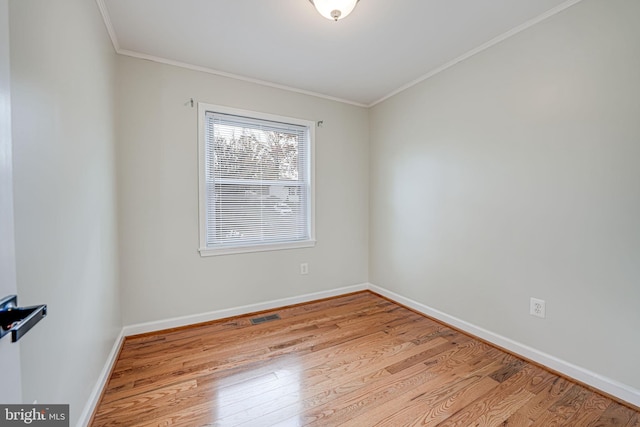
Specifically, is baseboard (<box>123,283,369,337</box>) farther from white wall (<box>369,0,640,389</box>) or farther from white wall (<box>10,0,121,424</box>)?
white wall (<box>369,0,640,389</box>)

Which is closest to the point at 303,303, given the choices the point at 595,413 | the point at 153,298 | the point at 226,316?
the point at 226,316

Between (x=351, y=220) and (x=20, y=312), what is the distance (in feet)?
10.2

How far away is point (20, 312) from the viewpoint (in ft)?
1.92

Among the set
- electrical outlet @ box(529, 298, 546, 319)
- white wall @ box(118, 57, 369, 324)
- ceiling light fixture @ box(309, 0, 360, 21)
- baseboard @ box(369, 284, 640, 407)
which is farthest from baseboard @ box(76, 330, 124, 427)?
electrical outlet @ box(529, 298, 546, 319)

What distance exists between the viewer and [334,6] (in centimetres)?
162

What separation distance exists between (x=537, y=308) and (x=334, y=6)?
251 cm

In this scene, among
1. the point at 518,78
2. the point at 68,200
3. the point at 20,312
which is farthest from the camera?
the point at 518,78

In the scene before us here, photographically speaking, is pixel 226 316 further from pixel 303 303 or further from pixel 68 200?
pixel 68 200

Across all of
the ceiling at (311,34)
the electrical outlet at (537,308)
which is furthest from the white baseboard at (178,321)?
the ceiling at (311,34)

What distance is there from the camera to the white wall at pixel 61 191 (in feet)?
2.96

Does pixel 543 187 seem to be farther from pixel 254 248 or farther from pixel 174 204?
pixel 174 204

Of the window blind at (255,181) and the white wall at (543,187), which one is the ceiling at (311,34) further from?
the window blind at (255,181)

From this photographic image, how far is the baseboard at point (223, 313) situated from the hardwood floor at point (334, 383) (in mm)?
74

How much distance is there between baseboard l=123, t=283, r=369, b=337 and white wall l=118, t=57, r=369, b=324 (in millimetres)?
49
